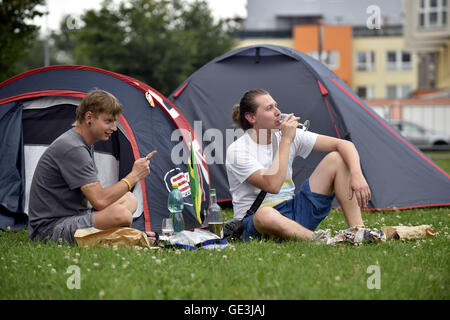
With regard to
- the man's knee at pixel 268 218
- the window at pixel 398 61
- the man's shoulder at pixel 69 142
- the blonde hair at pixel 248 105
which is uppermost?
the window at pixel 398 61

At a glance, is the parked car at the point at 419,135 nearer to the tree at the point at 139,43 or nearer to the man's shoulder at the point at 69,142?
the tree at the point at 139,43

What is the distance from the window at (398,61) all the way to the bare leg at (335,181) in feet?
130

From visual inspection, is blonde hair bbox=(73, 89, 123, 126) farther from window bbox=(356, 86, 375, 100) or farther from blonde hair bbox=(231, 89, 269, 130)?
window bbox=(356, 86, 375, 100)

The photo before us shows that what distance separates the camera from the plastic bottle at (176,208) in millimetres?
5508

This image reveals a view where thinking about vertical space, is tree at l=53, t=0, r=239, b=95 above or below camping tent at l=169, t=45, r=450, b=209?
above

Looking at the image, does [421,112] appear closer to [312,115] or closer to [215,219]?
[312,115]

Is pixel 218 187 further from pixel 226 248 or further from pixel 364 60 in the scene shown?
pixel 364 60

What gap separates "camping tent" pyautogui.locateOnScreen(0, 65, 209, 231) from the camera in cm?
570

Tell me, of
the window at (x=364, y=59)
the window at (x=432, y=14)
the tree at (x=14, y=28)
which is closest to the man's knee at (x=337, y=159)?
the tree at (x=14, y=28)

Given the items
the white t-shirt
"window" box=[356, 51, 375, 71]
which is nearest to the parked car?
the white t-shirt

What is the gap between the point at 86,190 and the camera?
4.20m

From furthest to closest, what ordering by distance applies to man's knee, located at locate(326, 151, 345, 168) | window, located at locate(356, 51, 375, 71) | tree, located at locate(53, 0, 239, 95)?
window, located at locate(356, 51, 375, 71)
tree, located at locate(53, 0, 239, 95)
man's knee, located at locate(326, 151, 345, 168)

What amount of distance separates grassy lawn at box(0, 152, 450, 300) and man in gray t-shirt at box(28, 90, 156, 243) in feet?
0.73
